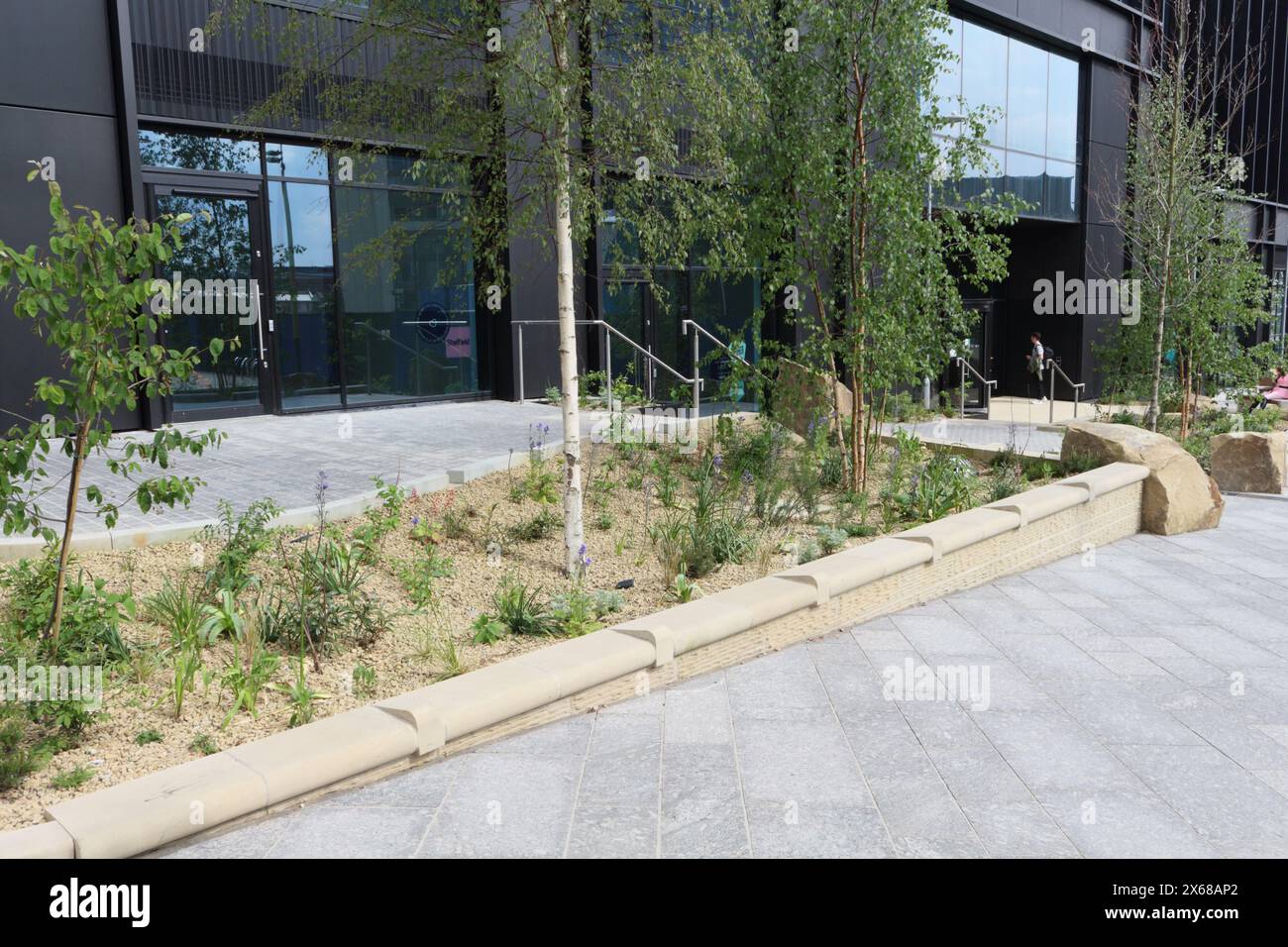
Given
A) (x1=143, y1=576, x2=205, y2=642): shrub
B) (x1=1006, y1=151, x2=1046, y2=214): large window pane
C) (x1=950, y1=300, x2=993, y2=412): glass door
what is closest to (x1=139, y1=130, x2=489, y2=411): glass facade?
(x1=143, y1=576, x2=205, y2=642): shrub

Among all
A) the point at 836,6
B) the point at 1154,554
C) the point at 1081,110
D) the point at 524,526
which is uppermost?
the point at 1081,110

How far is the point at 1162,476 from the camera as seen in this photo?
407 inches

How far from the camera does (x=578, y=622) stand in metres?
5.95

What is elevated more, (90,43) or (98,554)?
(90,43)

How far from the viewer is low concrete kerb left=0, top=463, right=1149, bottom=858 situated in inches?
Answer: 144

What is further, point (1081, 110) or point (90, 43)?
point (1081, 110)

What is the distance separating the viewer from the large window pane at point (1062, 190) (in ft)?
82.3

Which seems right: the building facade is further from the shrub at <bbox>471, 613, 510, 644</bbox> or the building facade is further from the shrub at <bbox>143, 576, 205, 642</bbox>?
the shrub at <bbox>471, 613, 510, 644</bbox>

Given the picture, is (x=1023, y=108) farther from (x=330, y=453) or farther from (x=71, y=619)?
A: (x=71, y=619)

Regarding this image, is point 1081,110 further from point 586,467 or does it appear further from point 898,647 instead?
point 898,647

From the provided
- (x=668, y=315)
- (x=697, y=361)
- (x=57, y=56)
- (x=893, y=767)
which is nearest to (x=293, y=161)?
(x=57, y=56)

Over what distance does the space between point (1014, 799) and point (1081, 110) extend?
2551 cm

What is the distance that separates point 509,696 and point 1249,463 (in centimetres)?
1214
